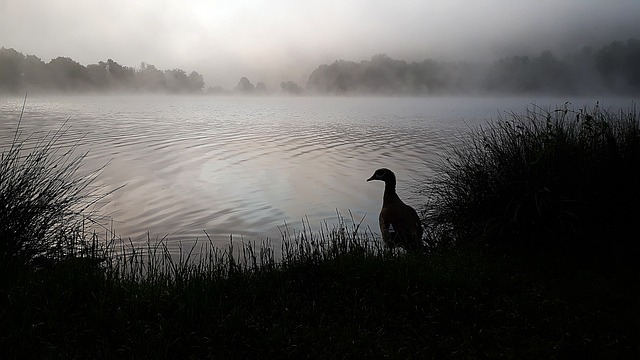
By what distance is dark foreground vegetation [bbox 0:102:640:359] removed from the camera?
170 inches

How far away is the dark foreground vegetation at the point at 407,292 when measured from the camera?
4.32 metres

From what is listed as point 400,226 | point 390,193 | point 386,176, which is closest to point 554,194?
point 400,226

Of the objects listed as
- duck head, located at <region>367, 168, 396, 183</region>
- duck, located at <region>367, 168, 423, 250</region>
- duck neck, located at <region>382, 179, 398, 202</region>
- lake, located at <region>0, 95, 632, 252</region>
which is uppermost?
duck head, located at <region>367, 168, 396, 183</region>

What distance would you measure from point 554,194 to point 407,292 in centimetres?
320

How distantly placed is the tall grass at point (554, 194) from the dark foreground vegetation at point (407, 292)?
0.07 feet

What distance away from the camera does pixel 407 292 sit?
5.42 m

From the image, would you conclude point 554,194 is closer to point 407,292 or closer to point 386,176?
point 386,176

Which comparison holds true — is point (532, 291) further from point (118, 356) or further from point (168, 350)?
point (118, 356)

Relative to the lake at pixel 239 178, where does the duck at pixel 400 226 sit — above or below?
above

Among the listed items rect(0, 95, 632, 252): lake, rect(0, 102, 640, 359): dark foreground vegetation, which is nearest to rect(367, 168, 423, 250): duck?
rect(0, 102, 640, 359): dark foreground vegetation

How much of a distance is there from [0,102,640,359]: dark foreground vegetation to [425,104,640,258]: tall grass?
0.07 ft

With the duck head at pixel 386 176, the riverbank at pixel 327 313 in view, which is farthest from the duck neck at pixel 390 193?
the riverbank at pixel 327 313

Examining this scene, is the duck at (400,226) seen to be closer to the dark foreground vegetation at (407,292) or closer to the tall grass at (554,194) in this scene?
the dark foreground vegetation at (407,292)

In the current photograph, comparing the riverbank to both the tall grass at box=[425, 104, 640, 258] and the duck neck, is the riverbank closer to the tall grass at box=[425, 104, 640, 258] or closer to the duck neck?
the tall grass at box=[425, 104, 640, 258]
